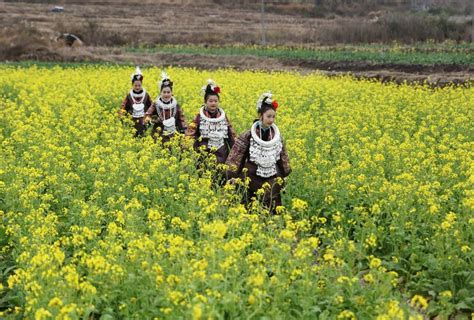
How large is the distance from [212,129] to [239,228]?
12.5 feet

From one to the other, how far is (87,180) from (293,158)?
318cm

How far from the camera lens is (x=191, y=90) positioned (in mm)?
19609

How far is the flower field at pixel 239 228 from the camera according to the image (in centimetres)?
543

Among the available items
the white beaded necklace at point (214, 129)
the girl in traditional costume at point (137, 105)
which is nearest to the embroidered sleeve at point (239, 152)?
the white beaded necklace at point (214, 129)

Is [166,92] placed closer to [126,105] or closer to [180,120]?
[180,120]

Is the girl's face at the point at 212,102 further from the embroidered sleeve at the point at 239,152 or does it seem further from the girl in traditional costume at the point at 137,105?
the girl in traditional costume at the point at 137,105

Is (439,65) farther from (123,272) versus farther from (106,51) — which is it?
(123,272)

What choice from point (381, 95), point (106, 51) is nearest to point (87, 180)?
Result: point (381, 95)

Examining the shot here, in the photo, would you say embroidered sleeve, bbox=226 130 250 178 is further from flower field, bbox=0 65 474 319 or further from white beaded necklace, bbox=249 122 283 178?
flower field, bbox=0 65 474 319

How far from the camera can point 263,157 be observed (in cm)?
863

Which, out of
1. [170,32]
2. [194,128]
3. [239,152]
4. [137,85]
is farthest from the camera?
[170,32]

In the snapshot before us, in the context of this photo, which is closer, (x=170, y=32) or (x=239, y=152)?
(x=239, y=152)

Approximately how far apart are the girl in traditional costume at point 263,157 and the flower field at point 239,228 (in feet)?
1.49

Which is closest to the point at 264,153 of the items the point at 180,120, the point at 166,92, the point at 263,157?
the point at 263,157
